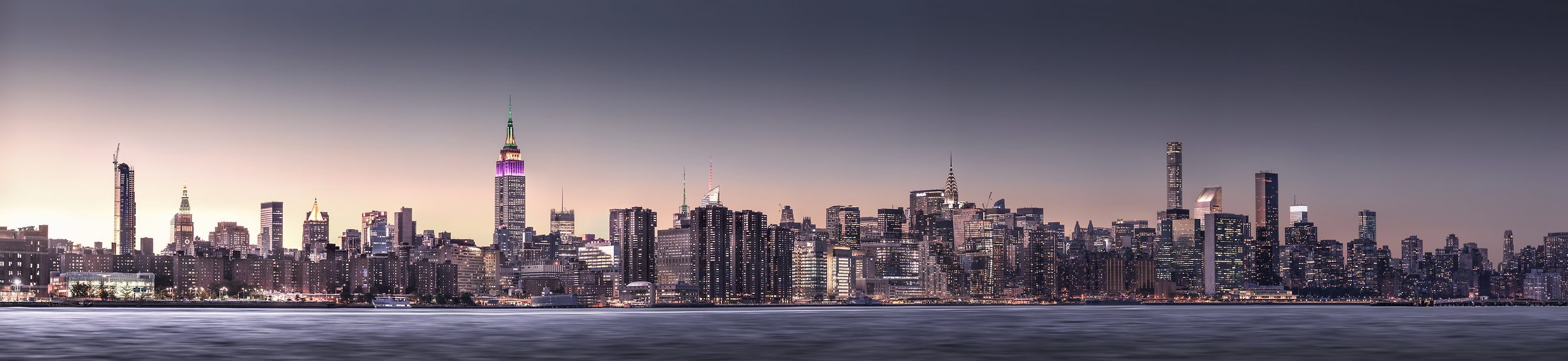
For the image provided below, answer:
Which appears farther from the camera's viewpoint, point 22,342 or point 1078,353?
point 22,342

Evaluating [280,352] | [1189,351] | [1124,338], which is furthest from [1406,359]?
[280,352]

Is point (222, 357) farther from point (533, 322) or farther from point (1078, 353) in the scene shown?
point (533, 322)

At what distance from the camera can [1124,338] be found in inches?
3002

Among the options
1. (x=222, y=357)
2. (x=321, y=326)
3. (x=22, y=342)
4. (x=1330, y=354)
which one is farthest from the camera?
(x=321, y=326)

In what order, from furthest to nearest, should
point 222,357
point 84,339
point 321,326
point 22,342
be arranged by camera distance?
point 321,326, point 84,339, point 22,342, point 222,357

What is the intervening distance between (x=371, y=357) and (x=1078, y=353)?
29611 mm

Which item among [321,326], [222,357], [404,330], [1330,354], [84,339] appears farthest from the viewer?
[321,326]

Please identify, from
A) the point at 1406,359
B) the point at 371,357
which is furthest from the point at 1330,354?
the point at 371,357

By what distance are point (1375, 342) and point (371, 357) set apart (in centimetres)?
5107

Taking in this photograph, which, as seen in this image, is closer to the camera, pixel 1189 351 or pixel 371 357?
pixel 371 357

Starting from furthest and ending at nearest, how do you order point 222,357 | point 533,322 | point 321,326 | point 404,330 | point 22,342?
point 533,322
point 321,326
point 404,330
point 22,342
point 222,357

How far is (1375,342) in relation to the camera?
7456 cm

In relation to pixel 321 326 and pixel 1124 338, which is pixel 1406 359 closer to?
pixel 1124 338

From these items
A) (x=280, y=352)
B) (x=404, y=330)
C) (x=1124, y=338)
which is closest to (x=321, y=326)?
(x=404, y=330)
